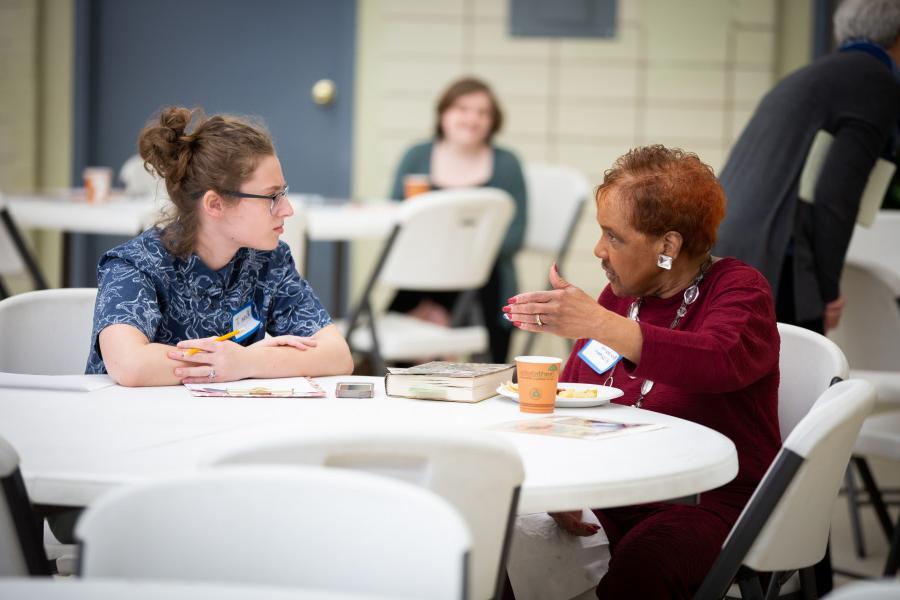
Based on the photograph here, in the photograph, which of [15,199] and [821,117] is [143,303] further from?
[15,199]

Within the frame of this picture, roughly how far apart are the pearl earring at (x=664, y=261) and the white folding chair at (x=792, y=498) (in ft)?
1.43

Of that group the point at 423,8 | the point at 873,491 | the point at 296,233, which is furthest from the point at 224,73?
the point at 873,491

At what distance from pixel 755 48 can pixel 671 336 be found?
458 cm

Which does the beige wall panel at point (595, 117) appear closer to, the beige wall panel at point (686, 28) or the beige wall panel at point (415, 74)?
the beige wall panel at point (686, 28)

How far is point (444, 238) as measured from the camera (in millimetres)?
3951

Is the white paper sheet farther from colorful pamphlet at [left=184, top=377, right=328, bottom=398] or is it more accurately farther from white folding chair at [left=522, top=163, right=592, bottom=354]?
white folding chair at [left=522, top=163, right=592, bottom=354]

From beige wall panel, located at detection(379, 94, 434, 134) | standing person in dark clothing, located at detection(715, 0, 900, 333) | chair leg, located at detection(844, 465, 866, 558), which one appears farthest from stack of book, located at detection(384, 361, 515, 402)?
beige wall panel, located at detection(379, 94, 434, 134)

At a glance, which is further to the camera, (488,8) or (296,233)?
(488,8)

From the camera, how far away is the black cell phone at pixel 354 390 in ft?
6.00

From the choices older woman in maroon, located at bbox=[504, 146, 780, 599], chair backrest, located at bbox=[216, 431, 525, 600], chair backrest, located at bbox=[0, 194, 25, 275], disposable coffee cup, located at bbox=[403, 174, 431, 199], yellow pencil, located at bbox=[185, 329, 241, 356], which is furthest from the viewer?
disposable coffee cup, located at bbox=[403, 174, 431, 199]

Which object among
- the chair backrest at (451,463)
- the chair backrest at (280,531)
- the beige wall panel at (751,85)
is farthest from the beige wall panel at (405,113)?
the chair backrest at (280,531)

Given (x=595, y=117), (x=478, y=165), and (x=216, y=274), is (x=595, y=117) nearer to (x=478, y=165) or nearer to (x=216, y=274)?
(x=478, y=165)

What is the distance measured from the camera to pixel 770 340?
5.94 ft

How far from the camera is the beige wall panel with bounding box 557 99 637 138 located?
5949 millimetres
